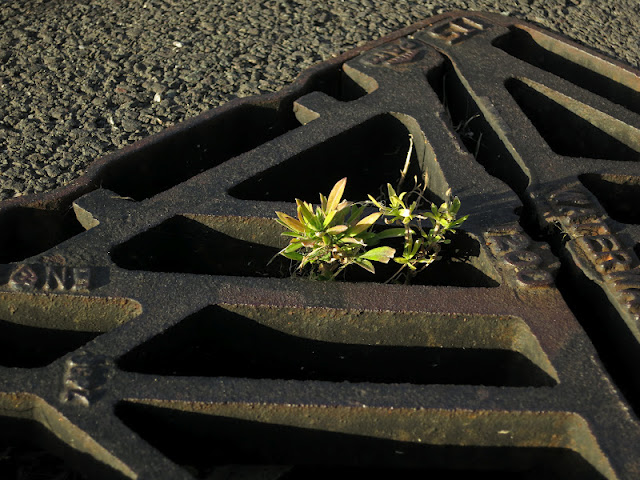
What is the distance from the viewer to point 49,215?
2.08 metres

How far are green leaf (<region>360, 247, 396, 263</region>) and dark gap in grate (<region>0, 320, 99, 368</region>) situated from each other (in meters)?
0.61

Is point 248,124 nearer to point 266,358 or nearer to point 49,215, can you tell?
point 49,215

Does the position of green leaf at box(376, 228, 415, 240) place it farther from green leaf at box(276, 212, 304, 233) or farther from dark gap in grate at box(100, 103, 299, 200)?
dark gap in grate at box(100, 103, 299, 200)

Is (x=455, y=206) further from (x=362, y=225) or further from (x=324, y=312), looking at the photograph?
(x=324, y=312)

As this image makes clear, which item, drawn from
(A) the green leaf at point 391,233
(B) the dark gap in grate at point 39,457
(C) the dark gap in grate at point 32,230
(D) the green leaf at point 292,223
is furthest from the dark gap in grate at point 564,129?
(B) the dark gap in grate at point 39,457

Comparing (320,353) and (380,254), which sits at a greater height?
(380,254)

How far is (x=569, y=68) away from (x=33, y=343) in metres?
1.95

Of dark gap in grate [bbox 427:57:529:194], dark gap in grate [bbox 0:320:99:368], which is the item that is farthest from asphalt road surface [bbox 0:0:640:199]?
dark gap in grate [bbox 0:320:99:368]

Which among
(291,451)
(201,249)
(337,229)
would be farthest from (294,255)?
(291,451)

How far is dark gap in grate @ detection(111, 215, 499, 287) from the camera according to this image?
2.03 m

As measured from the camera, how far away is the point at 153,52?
2.75 meters

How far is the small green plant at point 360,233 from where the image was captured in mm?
1844

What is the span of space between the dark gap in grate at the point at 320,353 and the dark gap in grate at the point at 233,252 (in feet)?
0.73

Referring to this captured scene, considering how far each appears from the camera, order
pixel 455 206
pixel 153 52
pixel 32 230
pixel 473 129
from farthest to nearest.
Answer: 1. pixel 153 52
2. pixel 473 129
3. pixel 32 230
4. pixel 455 206
